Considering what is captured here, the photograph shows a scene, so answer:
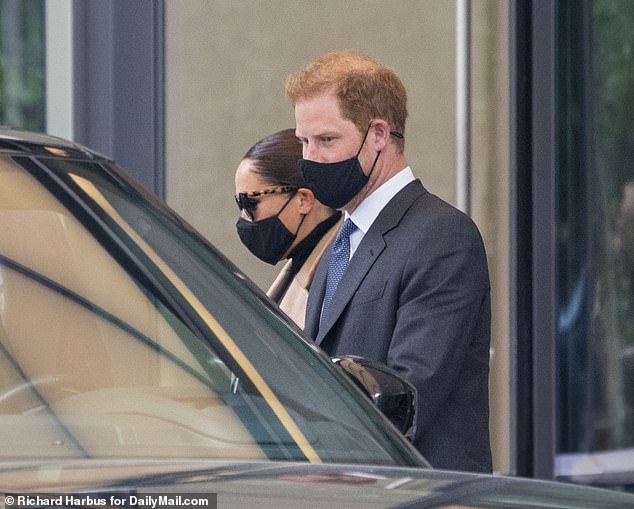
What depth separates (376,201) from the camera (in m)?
3.38

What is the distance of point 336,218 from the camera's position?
389cm

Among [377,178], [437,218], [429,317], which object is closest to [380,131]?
[377,178]

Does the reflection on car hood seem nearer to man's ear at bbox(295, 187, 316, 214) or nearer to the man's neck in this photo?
the man's neck

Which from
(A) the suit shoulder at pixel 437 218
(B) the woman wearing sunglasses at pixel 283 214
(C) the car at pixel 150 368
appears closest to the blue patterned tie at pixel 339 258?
(A) the suit shoulder at pixel 437 218

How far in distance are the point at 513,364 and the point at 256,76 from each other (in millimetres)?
1735

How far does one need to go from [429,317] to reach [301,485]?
1.38m

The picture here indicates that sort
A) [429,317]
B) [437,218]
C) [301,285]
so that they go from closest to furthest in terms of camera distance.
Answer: [429,317]
[437,218]
[301,285]

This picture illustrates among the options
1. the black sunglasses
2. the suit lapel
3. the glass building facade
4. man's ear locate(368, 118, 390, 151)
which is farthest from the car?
the glass building facade

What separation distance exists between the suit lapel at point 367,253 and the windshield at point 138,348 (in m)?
0.83

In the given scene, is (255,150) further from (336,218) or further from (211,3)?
(211,3)

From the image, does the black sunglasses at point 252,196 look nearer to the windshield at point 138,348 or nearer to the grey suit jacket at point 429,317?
the grey suit jacket at point 429,317

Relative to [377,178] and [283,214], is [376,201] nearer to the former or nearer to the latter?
[377,178]

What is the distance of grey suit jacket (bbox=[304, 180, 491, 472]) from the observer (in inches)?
122

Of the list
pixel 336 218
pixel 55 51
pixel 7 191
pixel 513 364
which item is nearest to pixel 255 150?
pixel 336 218
